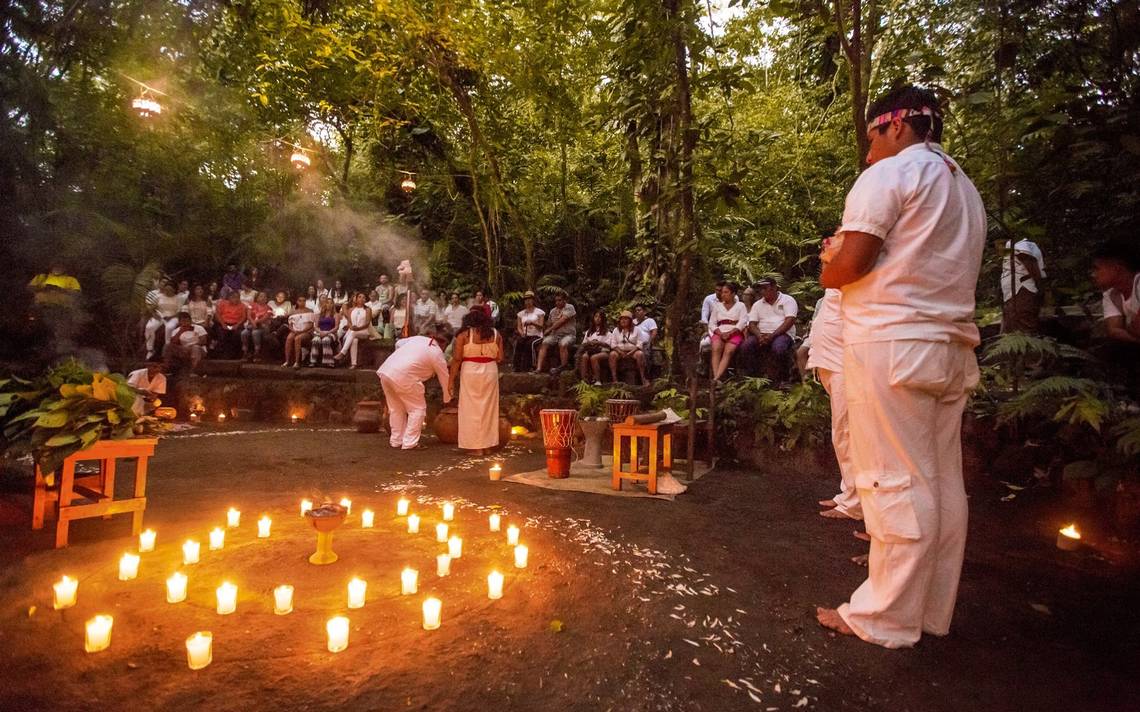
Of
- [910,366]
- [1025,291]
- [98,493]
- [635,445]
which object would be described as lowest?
[98,493]

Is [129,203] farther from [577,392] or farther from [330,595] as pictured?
[330,595]

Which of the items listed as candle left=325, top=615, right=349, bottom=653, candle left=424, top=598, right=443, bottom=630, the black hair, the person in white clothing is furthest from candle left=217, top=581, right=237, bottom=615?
the person in white clothing

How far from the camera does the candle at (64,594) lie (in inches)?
118

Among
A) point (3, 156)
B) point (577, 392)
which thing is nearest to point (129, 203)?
point (3, 156)

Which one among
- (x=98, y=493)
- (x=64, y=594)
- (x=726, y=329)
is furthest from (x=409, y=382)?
(x=64, y=594)

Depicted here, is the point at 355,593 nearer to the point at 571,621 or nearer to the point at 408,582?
the point at 408,582

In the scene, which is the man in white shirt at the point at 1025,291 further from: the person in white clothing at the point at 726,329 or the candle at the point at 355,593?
the candle at the point at 355,593

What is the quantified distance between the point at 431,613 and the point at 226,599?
1115 mm

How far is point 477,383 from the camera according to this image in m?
8.22

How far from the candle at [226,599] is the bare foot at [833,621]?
10.1 feet

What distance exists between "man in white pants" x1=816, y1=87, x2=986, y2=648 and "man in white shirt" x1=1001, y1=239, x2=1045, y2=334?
4673 mm

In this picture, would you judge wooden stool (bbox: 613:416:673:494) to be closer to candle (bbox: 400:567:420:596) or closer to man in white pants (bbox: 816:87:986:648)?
candle (bbox: 400:567:420:596)

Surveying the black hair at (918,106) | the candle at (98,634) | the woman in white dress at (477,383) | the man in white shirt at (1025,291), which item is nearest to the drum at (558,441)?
the woman in white dress at (477,383)

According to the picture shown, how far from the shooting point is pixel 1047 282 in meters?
6.41
